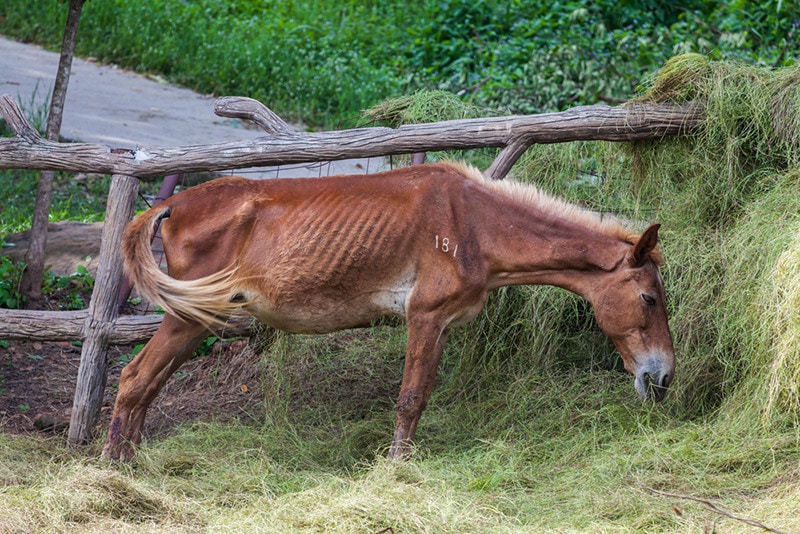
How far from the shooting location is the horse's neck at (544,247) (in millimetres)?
5219

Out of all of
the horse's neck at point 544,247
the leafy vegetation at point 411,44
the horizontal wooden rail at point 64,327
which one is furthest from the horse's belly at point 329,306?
the leafy vegetation at point 411,44

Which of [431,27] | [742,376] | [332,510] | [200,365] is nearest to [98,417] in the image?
[200,365]

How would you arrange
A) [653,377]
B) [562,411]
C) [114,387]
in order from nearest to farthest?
1. [653,377]
2. [562,411]
3. [114,387]

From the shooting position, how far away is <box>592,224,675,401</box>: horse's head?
5.17 meters

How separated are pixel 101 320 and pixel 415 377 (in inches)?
75.2

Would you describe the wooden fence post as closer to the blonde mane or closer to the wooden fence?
the wooden fence

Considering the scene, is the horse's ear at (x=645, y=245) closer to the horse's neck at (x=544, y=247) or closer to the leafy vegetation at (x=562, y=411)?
the horse's neck at (x=544, y=247)

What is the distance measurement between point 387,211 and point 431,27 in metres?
8.45

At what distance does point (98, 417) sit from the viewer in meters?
5.88

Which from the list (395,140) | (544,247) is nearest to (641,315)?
(544,247)

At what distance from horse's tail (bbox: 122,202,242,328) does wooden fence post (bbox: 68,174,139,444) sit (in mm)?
604

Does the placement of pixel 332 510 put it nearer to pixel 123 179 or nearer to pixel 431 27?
pixel 123 179

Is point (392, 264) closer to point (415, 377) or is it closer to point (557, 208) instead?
point (415, 377)

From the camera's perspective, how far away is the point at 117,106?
11789 mm
